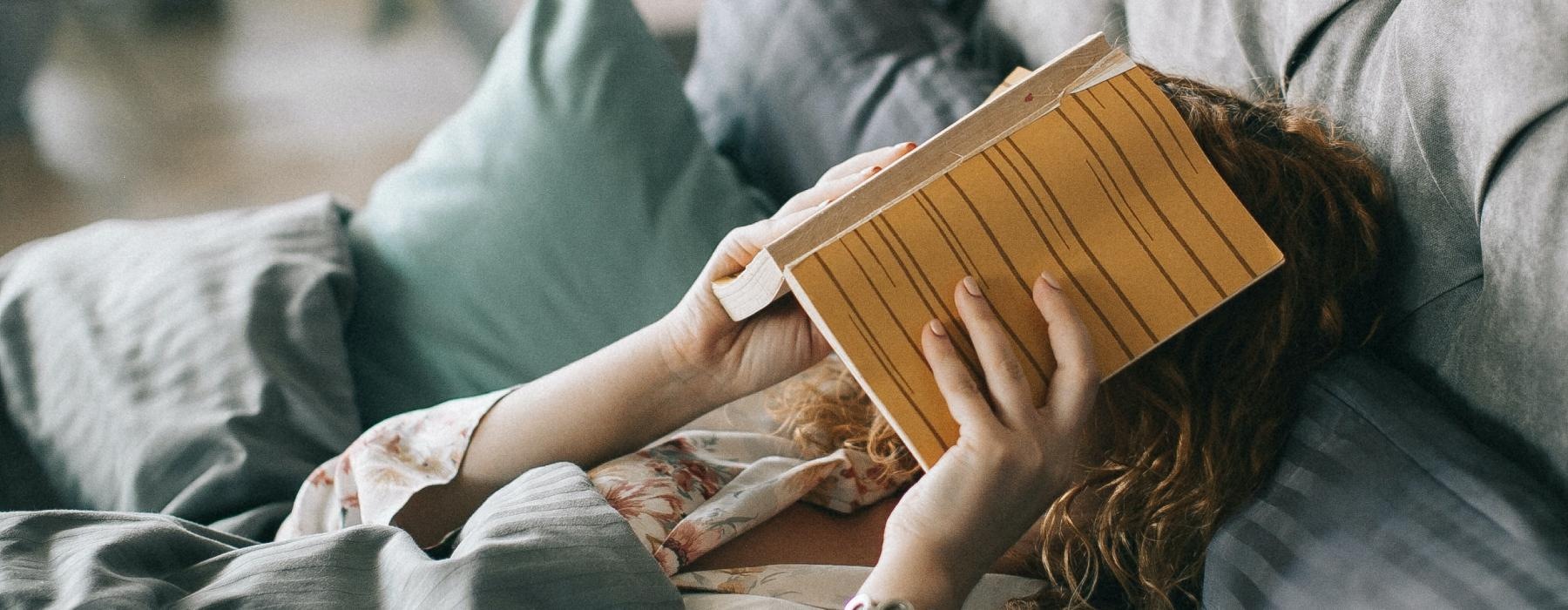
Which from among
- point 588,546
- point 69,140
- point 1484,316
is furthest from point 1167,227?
point 69,140

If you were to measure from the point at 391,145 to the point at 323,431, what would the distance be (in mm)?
1348

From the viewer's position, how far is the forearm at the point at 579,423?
0.91 meters

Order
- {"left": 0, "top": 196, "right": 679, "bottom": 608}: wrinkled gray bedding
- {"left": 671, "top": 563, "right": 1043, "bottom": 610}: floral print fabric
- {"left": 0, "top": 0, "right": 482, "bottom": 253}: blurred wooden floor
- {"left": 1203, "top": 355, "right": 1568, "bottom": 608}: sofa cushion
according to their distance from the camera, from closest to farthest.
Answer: {"left": 1203, "top": 355, "right": 1568, "bottom": 608}: sofa cushion → {"left": 0, "top": 196, "right": 679, "bottom": 608}: wrinkled gray bedding → {"left": 671, "top": 563, "right": 1043, "bottom": 610}: floral print fabric → {"left": 0, "top": 0, "right": 482, "bottom": 253}: blurred wooden floor

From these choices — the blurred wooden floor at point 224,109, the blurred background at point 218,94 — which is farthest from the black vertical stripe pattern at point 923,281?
the blurred wooden floor at point 224,109

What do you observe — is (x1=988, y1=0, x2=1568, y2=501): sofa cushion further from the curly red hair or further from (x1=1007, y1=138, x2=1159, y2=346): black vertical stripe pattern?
(x1=1007, y1=138, x2=1159, y2=346): black vertical stripe pattern

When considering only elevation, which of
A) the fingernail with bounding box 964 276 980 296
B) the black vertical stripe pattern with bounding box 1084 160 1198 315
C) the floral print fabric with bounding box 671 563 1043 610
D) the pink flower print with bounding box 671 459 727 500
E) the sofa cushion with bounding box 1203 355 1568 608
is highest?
the fingernail with bounding box 964 276 980 296

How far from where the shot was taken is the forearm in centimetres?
91

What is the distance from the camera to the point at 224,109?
2.40 m

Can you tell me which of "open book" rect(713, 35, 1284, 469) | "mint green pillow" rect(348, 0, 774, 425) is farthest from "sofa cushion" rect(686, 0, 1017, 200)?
"open book" rect(713, 35, 1284, 469)

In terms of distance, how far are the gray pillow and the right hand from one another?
1.99 feet

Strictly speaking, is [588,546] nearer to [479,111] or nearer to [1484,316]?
[1484,316]

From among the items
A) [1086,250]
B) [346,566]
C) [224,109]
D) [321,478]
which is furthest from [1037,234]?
[224,109]

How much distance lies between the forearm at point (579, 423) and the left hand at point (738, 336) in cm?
1

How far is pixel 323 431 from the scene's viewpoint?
1.05 meters
